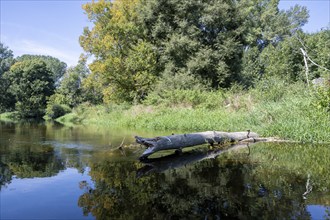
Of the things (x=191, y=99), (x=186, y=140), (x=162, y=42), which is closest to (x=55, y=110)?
(x=162, y=42)

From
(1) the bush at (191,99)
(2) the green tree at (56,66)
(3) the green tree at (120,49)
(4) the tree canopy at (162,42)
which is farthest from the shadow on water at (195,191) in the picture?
(2) the green tree at (56,66)

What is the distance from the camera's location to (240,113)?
16.4 metres

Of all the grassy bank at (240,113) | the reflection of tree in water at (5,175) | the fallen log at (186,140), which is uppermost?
the grassy bank at (240,113)

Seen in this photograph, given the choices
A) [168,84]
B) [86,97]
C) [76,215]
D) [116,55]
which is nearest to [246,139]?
[76,215]

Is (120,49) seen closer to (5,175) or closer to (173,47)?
(173,47)

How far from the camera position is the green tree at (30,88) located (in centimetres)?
4641

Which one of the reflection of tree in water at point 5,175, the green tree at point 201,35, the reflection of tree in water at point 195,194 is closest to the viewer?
the reflection of tree in water at point 195,194

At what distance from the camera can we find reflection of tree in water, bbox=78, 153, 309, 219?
4.55 m

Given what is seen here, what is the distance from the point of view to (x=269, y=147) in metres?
10.4

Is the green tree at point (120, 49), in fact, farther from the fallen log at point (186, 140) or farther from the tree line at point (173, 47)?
the fallen log at point (186, 140)

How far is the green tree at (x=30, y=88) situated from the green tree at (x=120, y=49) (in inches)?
806

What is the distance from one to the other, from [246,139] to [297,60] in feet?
79.9

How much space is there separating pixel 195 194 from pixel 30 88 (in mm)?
47970

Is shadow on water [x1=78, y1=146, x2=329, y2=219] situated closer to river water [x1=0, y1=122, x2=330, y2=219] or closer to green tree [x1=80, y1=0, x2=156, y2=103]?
river water [x1=0, y1=122, x2=330, y2=219]
